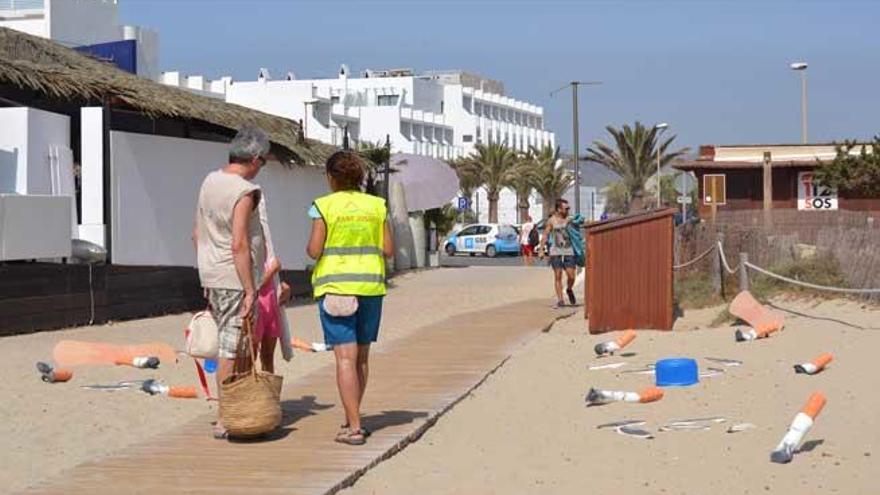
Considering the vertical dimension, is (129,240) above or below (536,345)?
above

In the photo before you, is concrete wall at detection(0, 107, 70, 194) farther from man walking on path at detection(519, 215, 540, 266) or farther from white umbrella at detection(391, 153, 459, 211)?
man walking on path at detection(519, 215, 540, 266)

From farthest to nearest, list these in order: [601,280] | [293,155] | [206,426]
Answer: [293,155] → [601,280] → [206,426]

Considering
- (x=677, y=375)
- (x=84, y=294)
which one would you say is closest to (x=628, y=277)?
(x=677, y=375)

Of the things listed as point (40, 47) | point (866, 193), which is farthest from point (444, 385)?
point (866, 193)

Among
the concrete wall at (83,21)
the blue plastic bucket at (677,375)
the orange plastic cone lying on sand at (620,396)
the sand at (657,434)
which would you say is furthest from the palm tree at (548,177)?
the orange plastic cone lying on sand at (620,396)

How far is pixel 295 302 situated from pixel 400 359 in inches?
358

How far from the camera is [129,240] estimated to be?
1627 centimetres

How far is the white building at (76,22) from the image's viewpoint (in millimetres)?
55344

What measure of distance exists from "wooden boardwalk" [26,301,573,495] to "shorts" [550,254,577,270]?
5.94m

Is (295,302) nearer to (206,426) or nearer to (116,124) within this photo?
(116,124)

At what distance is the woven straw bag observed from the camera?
24.1 ft

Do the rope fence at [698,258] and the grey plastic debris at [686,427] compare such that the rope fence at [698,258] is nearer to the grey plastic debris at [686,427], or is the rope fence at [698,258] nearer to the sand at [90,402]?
the sand at [90,402]

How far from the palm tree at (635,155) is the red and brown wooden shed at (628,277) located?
45.5 metres

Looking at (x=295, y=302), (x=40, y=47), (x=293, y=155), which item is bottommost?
(x=295, y=302)
